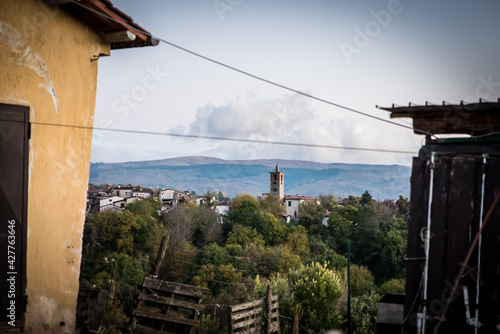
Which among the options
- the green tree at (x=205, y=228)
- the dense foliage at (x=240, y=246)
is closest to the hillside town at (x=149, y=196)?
the dense foliage at (x=240, y=246)

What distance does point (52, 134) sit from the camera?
5059 mm

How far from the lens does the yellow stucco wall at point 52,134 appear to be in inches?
185

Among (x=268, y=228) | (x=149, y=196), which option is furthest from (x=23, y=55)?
(x=149, y=196)

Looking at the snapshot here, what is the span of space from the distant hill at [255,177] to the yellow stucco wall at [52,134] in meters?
58.7

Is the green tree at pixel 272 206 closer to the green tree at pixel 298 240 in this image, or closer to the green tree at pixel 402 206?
the green tree at pixel 298 240

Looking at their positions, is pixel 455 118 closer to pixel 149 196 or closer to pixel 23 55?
pixel 23 55

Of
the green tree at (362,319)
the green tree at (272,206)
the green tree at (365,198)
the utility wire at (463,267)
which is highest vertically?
the utility wire at (463,267)

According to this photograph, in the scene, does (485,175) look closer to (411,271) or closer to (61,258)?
(411,271)

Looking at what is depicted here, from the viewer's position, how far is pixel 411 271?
17.8ft

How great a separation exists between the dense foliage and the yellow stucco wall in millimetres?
19517

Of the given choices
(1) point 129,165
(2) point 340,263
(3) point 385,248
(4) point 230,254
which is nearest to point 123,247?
(4) point 230,254

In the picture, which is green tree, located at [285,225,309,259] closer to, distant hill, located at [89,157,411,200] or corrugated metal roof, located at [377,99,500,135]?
distant hill, located at [89,157,411,200]

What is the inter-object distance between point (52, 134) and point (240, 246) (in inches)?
1817

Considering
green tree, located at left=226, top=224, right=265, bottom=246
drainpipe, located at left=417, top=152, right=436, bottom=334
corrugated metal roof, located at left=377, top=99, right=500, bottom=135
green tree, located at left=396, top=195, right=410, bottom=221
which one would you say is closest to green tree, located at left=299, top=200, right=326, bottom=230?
green tree, located at left=396, top=195, right=410, bottom=221
